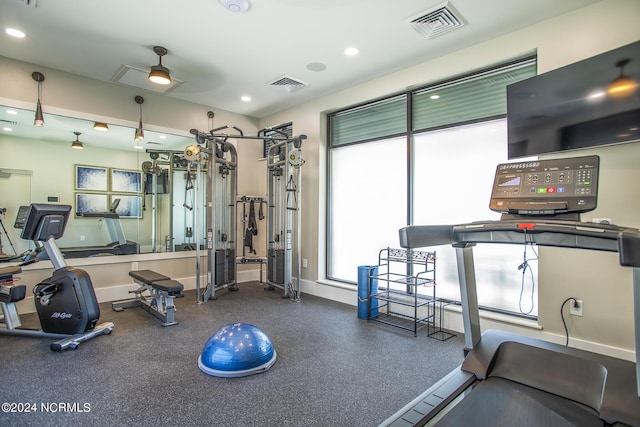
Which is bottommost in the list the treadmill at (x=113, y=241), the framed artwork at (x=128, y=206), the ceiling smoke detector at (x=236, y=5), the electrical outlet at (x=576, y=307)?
the electrical outlet at (x=576, y=307)

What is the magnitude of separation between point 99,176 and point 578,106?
538 centimetres

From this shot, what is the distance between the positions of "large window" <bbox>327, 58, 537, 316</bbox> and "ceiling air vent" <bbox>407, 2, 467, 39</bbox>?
2.17ft

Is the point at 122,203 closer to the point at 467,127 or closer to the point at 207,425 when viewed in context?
the point at 207,425

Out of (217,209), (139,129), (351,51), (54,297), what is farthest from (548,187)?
(139,129)

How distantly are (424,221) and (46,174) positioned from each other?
4.69 metres

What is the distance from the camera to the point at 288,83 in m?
4.42

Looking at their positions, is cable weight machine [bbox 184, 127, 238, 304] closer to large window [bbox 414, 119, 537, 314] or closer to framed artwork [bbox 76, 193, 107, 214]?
framed artwork [bbox 76, 193, 107, 214]

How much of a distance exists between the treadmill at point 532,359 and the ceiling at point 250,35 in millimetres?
1718

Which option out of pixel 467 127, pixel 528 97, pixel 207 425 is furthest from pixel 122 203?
pixel 528 97

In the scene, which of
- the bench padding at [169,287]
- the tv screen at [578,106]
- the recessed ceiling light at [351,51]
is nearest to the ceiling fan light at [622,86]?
the tv screen at [578,106]

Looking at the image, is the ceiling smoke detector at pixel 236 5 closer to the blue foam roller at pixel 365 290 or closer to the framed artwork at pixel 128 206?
the blue foam roller at pixel 365 290

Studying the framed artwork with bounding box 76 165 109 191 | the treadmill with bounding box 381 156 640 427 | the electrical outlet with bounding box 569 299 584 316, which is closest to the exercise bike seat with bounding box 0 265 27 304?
the framed artwork with bounding box 76 165 109 191

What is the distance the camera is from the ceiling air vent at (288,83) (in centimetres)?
427

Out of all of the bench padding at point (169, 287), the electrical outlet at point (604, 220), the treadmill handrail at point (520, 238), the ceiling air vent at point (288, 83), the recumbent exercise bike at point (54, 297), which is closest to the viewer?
the treadmill handrail at point (520, 238)
